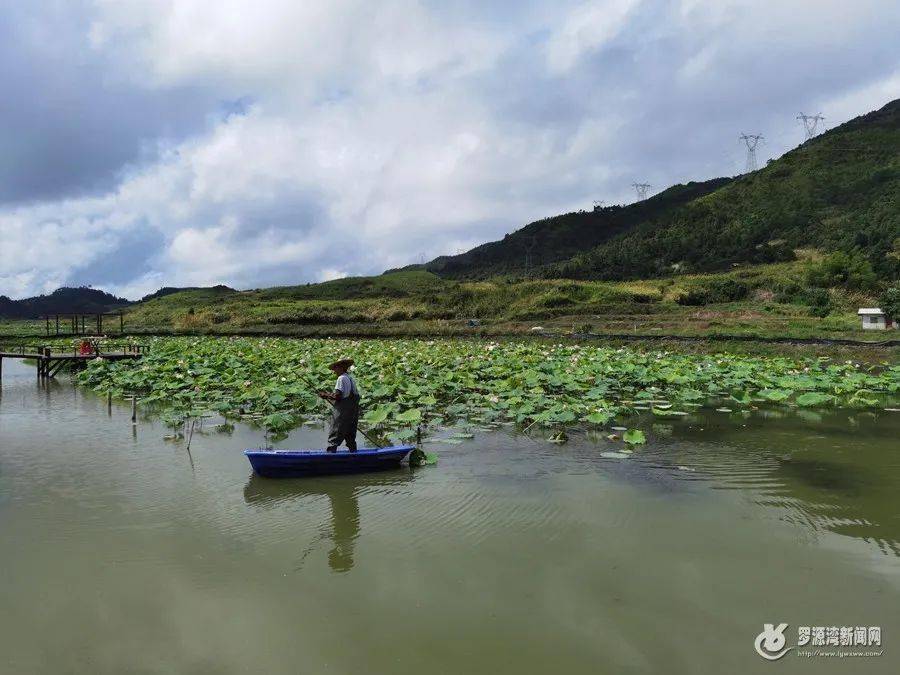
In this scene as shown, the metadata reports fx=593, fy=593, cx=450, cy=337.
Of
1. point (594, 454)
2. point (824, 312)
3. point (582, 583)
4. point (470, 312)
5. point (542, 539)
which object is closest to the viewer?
point (582, 583)

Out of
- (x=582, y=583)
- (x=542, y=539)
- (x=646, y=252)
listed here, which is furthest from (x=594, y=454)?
(x=646, y=252)

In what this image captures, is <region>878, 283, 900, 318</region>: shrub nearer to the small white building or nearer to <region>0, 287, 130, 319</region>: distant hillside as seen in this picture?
the small white building

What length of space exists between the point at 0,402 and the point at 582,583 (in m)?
18.7

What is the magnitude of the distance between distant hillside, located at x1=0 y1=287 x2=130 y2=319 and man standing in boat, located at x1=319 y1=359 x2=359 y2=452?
10339 cm

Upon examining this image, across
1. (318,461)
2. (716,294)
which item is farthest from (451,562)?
(716,294)

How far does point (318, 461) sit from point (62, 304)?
145 m

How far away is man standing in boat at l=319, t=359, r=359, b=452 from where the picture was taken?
9.22 metres

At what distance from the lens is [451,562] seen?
19.9 feet

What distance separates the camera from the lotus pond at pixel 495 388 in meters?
13.0

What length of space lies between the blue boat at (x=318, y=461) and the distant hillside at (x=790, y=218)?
2005 inches

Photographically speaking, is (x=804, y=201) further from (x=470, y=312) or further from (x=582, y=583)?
(x=582, y=583)

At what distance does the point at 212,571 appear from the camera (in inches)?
231

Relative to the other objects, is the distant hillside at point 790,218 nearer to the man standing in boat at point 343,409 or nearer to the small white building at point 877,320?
the small white building at point 877,320

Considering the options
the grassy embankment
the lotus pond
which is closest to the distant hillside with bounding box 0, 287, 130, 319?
the grassy embankment
